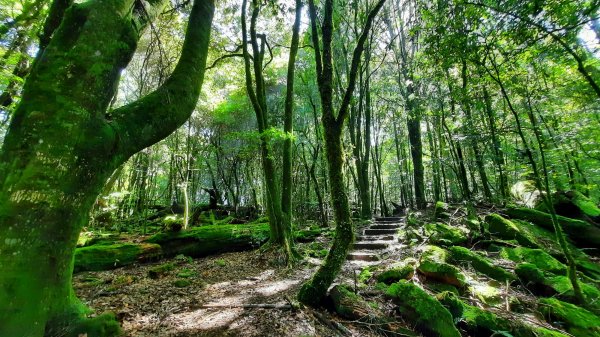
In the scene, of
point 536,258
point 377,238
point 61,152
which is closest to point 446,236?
point 536,258

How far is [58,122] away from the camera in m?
2.44

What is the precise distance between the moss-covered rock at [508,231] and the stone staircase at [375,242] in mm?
2746

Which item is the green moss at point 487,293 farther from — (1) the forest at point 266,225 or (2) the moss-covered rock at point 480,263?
(2) the moss-covered rock at point 480,263

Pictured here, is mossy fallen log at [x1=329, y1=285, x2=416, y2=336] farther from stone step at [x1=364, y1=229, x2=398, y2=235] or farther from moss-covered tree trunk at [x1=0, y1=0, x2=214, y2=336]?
stone step at [x1=364, y1=229, x2=398, y2=235]

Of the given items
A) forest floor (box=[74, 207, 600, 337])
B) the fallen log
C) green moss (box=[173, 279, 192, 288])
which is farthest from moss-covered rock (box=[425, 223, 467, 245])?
green moss (box=[173, 279, 192, 288])

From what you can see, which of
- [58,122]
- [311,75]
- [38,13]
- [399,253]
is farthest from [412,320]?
[311,75]

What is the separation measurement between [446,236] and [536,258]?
2.02 metres

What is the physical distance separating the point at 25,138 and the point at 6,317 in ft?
4.33

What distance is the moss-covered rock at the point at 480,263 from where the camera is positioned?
19.9 feet

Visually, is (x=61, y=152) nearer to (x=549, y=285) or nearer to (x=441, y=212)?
(x=549, y=285)

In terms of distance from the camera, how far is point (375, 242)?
934 cm

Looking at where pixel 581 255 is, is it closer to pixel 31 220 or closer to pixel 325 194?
pixel 325 194

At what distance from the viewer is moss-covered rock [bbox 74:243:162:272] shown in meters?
6.93

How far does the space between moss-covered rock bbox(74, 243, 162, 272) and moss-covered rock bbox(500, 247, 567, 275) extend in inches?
351
